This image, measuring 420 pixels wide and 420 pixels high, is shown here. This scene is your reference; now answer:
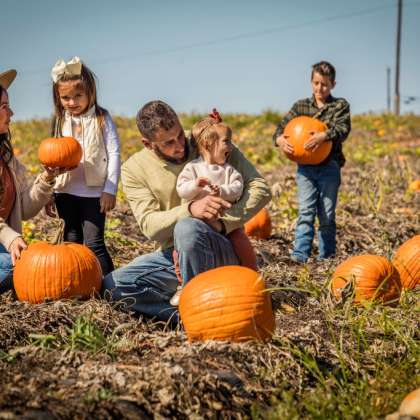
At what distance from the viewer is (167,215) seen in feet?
12.7

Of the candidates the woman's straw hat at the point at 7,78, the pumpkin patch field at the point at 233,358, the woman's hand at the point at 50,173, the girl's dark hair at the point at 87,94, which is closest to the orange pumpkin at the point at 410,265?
the pumpkin patch field at the point at 233,358

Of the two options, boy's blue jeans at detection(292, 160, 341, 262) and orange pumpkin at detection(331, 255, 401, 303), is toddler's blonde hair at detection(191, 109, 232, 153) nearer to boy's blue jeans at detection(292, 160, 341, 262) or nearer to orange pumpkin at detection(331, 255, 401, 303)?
orange pumpkin at detection(331, 255, 401, 303)

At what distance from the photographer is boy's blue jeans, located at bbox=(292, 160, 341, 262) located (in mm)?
5887

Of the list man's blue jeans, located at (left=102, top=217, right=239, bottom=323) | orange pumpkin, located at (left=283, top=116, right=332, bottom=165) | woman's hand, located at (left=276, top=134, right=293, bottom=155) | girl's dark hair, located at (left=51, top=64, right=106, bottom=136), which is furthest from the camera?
woman's hand, located at (left=276, top=134, right=293, bottom=155)

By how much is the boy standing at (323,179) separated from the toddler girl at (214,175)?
1.94 m

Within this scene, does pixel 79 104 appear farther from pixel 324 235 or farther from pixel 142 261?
pixel 324 235

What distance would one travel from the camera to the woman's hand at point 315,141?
224 inches

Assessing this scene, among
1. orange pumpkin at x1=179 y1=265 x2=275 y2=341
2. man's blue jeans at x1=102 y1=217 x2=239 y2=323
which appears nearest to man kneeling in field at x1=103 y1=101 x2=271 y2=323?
man's blue jeans at x1=102 y1=217 x2=239 y2=323

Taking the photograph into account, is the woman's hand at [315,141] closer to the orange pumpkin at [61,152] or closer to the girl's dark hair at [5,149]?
the orange pumpkin at [61,152]

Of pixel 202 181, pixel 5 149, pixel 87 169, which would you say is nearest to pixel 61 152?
pixel 87 169

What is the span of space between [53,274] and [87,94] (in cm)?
143

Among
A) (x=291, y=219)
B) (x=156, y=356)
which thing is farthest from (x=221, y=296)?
(x=291, y=219)

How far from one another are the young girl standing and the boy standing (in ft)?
6.16

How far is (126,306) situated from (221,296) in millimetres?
994
